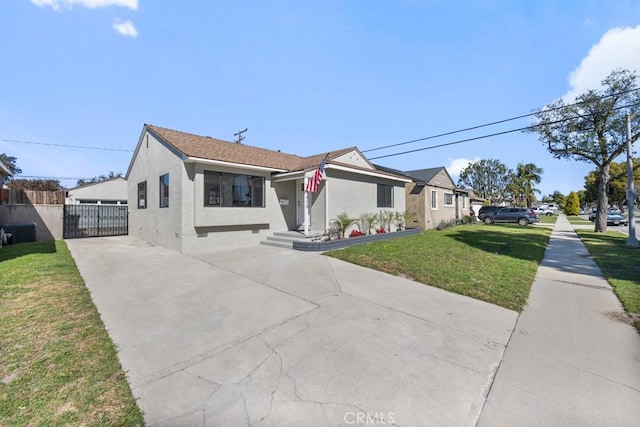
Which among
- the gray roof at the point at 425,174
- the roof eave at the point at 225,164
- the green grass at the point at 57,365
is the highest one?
the gray roof at the point at 425,174

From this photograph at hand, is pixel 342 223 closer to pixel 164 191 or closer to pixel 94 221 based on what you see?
pixel 164 191

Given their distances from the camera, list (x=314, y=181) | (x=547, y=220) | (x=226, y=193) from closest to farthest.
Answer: (x=226, y=193) < (x=314, y=181) < (x=547, y=220)

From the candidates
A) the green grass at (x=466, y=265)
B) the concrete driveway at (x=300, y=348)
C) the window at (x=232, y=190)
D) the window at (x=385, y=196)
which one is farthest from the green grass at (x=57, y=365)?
the window at (x=385, y=196)

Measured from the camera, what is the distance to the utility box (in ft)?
38.8

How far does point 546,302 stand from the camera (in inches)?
201

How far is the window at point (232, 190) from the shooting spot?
33.3 ft

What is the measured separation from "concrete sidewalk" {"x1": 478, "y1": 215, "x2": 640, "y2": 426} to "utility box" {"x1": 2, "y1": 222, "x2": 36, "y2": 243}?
1805cm

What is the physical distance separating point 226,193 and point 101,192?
21.9 meters

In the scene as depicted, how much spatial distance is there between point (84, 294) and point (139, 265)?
2748 mm

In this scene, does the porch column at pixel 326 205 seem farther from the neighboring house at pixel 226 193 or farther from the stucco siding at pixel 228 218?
the stucco siding at pixel 228 218

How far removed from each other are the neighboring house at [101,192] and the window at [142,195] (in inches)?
578

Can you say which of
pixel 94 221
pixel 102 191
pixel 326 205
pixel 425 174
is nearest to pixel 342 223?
pixel 326 205

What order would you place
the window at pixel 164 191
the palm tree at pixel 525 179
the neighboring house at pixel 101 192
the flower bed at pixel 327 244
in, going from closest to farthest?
1. the flower bed at pixel 327 244
2. the window at pixel 164 191
3. the neighboring house at pixel 101 192
4. the palm tree at pixel 525 179

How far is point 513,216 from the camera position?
2569cm
